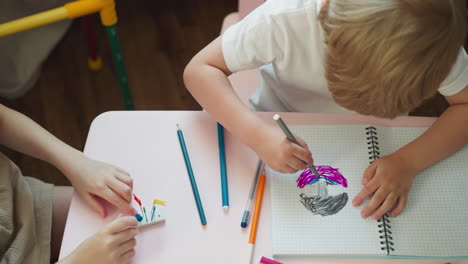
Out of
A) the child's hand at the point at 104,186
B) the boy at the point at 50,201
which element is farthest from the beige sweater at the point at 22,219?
the child's hand at the point at 104,186

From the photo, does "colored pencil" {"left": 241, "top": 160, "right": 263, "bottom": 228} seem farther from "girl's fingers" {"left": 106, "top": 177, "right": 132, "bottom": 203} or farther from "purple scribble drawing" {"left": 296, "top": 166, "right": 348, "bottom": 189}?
"girl's fingers" {"left": 106, "top": 177, "right": 132, "bottom": 203}

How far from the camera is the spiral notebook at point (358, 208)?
28.5 inches

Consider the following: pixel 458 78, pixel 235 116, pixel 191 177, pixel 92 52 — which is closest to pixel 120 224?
pixel 191 177

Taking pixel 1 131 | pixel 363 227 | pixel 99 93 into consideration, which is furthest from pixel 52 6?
pixel 363 227

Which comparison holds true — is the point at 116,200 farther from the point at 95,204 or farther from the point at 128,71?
the point at 128,71

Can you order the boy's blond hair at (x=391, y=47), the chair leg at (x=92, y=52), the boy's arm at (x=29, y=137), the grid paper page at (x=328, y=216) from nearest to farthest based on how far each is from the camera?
the boy's blond hair at (x=391, y=47) → the grid paper page at (x=328, y=216) → the boy's arm at (x=29, y=137) → the chair leg at (x=92, y=52)

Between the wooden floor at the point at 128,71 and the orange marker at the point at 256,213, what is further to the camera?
the wooden floor at the point at 128,71

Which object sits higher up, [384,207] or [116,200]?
[116,200]

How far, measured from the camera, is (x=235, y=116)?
32.1 inches

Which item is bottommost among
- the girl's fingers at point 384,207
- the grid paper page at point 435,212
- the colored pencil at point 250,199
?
the grid paper page at point 435,212

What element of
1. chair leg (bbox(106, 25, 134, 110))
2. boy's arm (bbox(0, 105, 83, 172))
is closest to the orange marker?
boy's arm (bbox(0, 105, 83, 172))

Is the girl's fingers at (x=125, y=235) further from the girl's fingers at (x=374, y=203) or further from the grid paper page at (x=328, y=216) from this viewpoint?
the girl's fingers at (x=374, y=203)

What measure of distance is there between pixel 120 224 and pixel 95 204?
6 centimetres

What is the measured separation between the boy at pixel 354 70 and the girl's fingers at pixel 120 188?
0.63 feet
